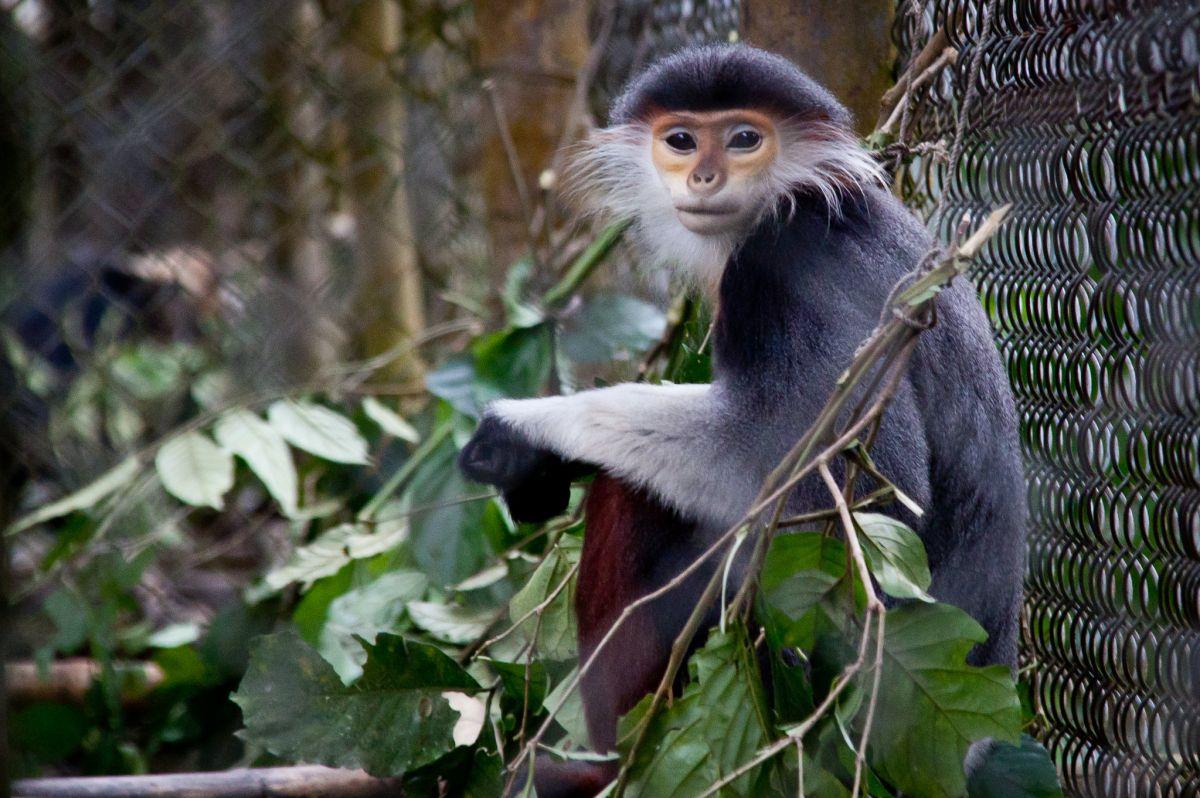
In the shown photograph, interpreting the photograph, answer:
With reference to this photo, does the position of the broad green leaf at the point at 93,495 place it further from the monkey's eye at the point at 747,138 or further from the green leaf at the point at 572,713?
the monkey's eye at the point at 747,138

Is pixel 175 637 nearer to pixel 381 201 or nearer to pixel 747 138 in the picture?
pixel 381 201

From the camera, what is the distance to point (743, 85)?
8.14ft

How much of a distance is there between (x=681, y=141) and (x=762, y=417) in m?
0.65

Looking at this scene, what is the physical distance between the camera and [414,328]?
529 centimetres

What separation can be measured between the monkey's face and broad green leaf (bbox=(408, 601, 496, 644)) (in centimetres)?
107

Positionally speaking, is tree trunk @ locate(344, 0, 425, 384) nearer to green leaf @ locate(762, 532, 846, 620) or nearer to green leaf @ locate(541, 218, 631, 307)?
green leaf @ locate(541, 218, 631, 307)

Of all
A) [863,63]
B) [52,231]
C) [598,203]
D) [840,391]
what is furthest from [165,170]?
[840,391]

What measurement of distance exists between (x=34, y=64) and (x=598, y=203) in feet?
6.53

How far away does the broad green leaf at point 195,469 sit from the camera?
3438 mm

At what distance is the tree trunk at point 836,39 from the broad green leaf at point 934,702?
5.12 feet

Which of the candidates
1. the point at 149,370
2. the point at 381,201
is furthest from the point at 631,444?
the point at 149,370

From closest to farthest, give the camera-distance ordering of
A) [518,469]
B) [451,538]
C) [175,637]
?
[518,469], [451,538], [175,637]

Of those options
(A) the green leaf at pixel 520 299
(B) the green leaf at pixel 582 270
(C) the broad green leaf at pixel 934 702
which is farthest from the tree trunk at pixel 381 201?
(C) the broad green leaf at pixel 934 702

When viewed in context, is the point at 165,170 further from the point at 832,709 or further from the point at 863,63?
the point at 832,709
